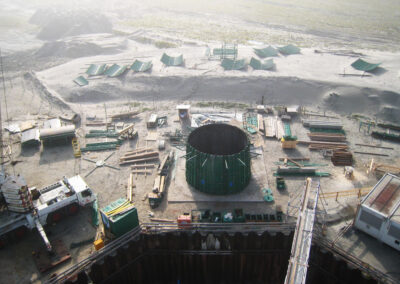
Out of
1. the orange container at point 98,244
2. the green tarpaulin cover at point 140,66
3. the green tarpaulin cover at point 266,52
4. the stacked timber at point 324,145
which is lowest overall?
the orange container at point 98,244

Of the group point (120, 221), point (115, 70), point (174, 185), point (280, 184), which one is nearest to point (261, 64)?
point (115, 70)

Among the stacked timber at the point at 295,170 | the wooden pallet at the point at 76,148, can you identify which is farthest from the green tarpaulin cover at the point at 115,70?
the stacked timber at the point at 295,170

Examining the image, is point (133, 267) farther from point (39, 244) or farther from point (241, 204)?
point (241, 204)

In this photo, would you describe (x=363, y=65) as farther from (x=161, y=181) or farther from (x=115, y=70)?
(x=161, y=181)

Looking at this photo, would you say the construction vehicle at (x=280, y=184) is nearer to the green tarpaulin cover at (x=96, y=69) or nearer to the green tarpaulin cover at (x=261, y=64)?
the green tarpaulin cover at (x=261, y=64)

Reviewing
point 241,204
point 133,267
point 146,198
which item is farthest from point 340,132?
point 133,267

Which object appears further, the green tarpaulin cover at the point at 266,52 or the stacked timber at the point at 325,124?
the green tarpaulin cover at the point at 266,52

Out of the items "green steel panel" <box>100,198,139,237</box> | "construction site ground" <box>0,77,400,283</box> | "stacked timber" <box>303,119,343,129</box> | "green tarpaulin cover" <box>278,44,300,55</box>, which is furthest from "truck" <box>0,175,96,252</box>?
"green tarpaulin cover" <box>278,44,300,55</box>

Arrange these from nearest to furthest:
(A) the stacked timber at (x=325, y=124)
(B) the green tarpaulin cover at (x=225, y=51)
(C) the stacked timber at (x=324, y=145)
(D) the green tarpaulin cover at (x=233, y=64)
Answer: (C) the stacked timber at (x=324, y=145) < (A) the stacked timber at (x=325, y=124) < (D) the green tarpaulin cover at (x=233, y=64) < (B) the green tarpaulin cover at (x=225, y=51)
